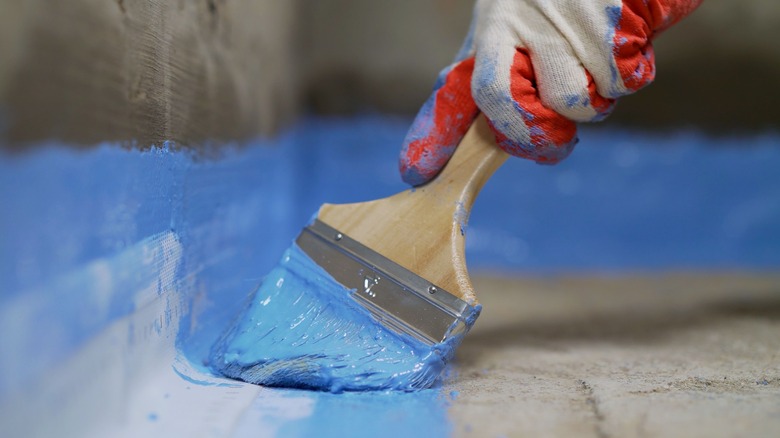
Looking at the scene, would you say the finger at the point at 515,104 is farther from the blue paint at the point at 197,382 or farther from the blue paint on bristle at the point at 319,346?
the blue paint at the point at 197,382

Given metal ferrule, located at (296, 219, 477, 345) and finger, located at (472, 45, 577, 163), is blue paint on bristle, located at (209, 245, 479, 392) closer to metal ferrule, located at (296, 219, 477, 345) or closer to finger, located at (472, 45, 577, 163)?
metal ferrule, located at (296, 219, 477, 345)

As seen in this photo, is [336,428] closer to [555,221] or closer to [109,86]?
[109,86]

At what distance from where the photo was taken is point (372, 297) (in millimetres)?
971

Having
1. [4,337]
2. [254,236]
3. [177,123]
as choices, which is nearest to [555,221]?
[254,236]

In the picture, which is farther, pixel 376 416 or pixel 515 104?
pixel 515 104

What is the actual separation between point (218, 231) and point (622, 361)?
670 millimetres

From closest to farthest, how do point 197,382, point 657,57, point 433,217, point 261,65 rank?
point 197,382
point 433,217
point 261,65
point 657,57

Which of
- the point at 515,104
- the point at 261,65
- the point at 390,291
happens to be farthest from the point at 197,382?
the point at 261,65

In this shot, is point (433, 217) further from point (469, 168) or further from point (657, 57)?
point (657, 57)

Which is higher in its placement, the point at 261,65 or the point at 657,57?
the point at 657,57

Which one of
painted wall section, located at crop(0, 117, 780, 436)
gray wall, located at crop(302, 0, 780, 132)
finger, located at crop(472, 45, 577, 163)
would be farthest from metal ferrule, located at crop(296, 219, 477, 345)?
gray wall, located at crop(302, 0, 780, 132)

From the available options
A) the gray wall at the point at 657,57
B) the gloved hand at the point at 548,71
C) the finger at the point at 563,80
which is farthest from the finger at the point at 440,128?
the gray wall at the point at 657,57

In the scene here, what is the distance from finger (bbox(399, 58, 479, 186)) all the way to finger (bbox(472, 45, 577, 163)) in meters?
0.05

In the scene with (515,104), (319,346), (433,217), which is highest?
(515,104)
